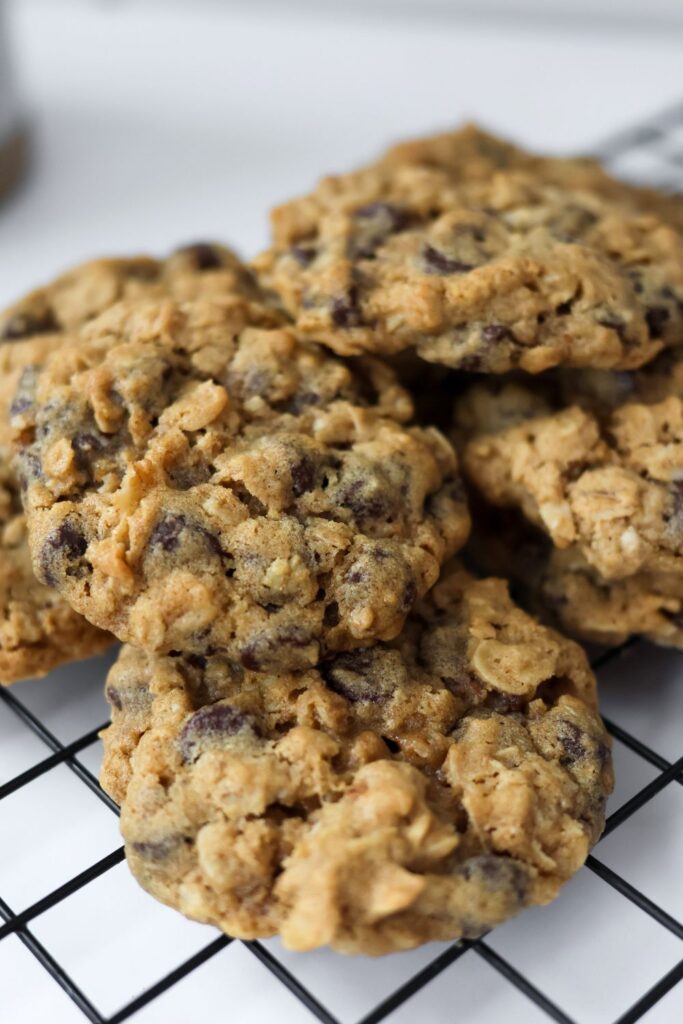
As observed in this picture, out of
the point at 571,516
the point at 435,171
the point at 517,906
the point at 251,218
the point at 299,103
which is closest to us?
the point at 517,906

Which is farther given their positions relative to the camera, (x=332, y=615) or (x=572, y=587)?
(x=572, y=587)

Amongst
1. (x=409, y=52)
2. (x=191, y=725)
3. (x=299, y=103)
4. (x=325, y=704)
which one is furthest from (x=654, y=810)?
(x=409, y=52)

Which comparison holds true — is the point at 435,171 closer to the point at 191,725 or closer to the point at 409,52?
the point at 191,725

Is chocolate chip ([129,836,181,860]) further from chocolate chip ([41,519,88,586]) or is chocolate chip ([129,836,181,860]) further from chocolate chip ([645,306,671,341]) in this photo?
chocolate chip ([645,306,671,341])

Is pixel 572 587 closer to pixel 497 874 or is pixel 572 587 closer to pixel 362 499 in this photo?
pixel 362 499

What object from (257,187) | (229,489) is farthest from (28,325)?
(257,187)

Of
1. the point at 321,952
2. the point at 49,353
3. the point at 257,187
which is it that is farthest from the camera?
the point at 257,187

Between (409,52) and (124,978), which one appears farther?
(409,52)
